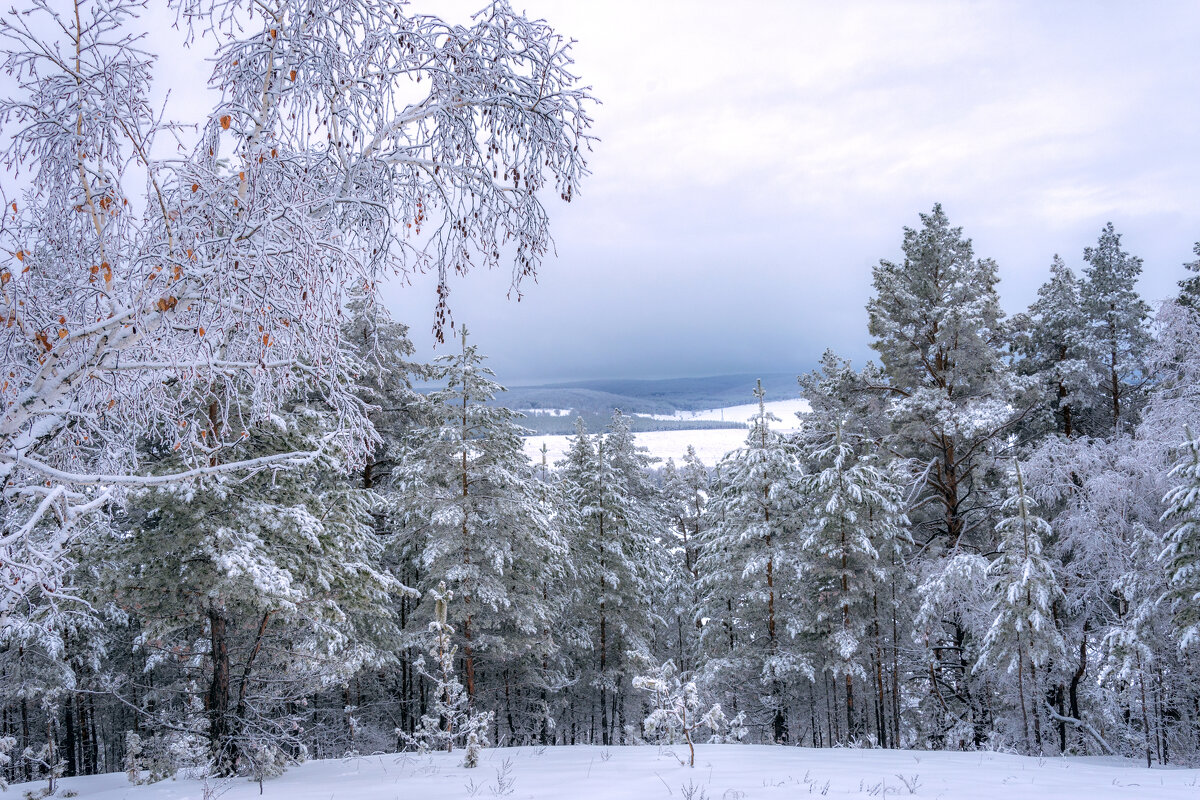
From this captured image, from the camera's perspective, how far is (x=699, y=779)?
671 centimetres

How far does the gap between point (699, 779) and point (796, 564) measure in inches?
420

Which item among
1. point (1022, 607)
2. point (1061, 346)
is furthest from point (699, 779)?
point (1061, 346)

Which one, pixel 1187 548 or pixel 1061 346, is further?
pixel 1061 346

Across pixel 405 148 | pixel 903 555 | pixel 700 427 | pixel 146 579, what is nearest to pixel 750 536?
pixel 903 555

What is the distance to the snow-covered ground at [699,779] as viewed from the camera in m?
6.06

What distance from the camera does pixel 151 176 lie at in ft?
11.1

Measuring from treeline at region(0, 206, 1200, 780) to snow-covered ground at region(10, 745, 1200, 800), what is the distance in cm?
120

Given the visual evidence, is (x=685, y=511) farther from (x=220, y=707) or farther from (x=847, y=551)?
(x=220, y=707)

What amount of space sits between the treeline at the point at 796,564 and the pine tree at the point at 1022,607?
6cm

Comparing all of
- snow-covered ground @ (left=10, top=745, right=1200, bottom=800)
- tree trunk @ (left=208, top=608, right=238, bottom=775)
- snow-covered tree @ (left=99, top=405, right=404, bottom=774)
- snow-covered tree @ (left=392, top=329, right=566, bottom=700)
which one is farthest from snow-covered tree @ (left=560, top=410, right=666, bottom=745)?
snow-covered ground @ (left=10, top=745, right=1200, bottom=800)

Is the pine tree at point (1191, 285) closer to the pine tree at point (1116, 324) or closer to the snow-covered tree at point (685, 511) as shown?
the pine tree at point (1116, 324)

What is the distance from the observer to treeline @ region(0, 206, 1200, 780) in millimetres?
10164

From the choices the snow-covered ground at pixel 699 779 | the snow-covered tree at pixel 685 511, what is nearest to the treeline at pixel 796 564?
the snow-covered ground at pixel 699 779

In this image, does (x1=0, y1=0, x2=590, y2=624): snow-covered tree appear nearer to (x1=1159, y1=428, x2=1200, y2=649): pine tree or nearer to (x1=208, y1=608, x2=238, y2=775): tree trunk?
(x1=208, y1=608, x2=238, y2=775): tree trunk
